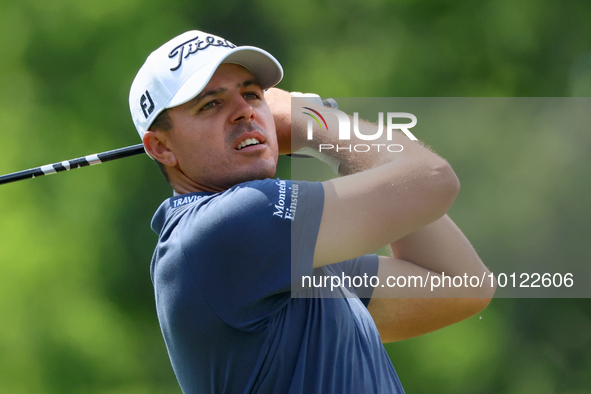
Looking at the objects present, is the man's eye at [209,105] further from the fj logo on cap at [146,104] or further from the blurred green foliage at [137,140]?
the blurred green foliage at [137,140]

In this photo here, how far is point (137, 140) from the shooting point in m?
5.66

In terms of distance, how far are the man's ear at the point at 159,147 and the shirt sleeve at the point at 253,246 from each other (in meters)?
0.36

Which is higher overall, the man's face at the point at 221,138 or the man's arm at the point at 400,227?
the man's face at the point at 221,138

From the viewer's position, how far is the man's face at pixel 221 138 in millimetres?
1700

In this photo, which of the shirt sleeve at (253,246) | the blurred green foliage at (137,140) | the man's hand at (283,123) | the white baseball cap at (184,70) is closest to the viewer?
the shirt sleeve at (253,246)

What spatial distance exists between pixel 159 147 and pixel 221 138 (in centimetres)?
20

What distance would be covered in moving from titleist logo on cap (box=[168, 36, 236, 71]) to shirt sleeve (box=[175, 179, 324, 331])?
47 cm

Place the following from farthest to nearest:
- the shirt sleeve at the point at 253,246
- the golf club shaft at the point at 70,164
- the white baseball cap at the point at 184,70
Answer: the golf club shaft at the point at 70,164
the white baseball cap at the point at 184,70
the shirt sleeve at the point at 253,246

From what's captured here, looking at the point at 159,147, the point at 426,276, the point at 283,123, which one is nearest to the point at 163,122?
the point at 159,147

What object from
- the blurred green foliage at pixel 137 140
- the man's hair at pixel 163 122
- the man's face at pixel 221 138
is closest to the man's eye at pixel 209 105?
the man's face at pixel 221 138

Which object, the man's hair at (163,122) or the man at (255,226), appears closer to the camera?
→ the man at (255,226)

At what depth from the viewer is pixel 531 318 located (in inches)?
218

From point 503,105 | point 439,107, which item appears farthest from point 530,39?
point 439,107

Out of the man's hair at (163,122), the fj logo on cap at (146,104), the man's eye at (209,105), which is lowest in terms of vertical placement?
the man's hair at (163,122)
